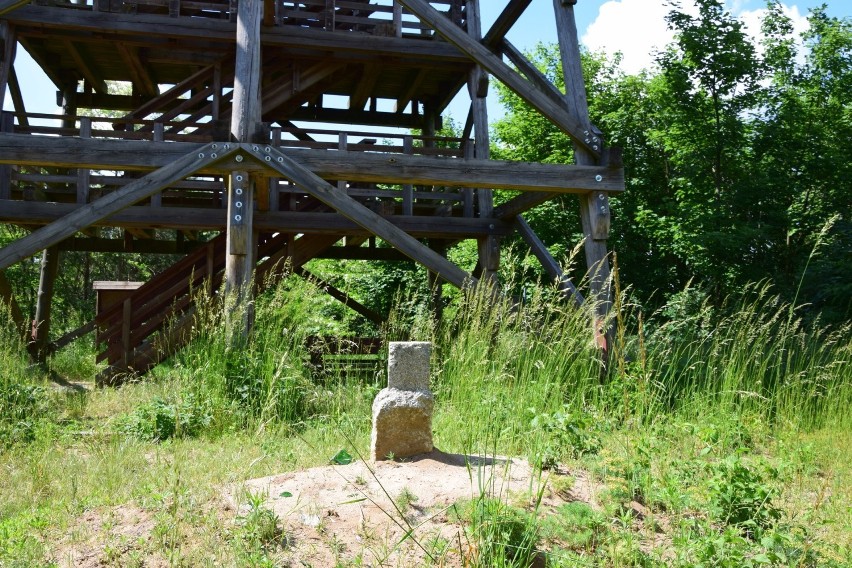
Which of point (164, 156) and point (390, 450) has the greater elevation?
point (164, 156)

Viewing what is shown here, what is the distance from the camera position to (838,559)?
3869 mm

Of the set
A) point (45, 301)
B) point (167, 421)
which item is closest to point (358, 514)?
point (167, 421)

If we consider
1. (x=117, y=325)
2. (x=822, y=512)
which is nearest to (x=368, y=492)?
(x=822, y=512)

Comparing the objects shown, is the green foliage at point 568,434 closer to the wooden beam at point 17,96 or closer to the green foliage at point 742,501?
the green foliage at point 742,501

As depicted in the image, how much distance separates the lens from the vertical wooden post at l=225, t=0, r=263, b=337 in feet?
26.1

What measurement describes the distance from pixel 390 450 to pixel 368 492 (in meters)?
0.56

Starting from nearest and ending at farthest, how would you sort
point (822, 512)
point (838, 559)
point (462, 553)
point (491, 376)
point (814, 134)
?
point (462, 553), point (838, 559), point (822, 512), point (491, 376), point (814, 134)

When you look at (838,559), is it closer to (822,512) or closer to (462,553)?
(822,512)

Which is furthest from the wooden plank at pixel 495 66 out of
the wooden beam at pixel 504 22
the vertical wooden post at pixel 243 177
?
the wooden beam at pixel 504 22

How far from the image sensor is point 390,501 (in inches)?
153

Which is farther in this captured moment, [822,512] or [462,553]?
[822,512]

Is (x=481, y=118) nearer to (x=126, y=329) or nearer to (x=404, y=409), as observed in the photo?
(x=126, y=329)

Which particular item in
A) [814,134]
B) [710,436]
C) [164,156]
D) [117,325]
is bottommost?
[117,325]

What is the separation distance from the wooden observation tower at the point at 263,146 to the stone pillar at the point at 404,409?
12.0 feet
